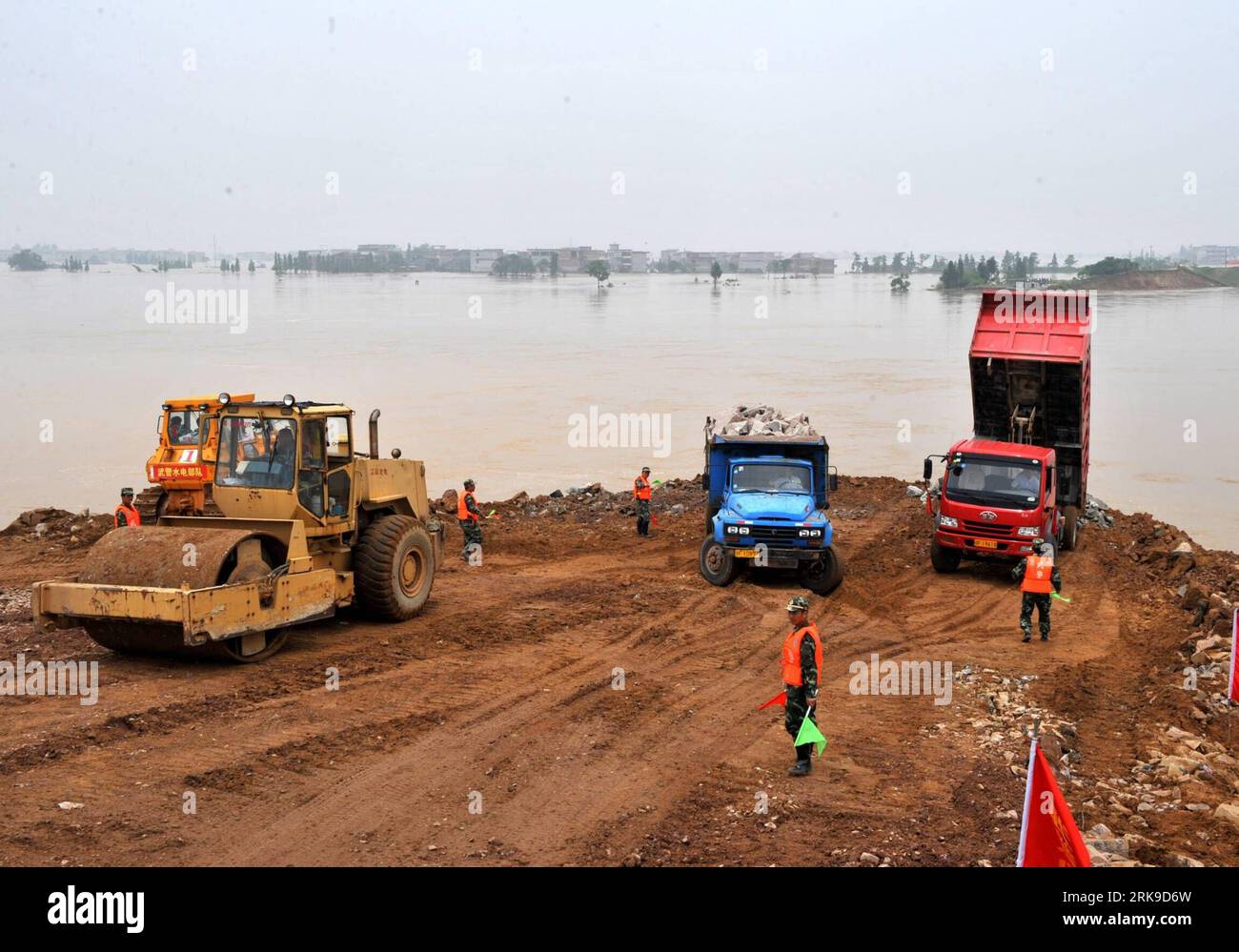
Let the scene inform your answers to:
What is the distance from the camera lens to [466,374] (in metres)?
55.4

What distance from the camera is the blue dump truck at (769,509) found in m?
16.1

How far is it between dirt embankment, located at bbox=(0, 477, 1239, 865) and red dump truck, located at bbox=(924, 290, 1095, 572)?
4.31ft

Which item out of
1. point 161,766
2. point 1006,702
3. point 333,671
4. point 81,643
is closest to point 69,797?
point 161,766

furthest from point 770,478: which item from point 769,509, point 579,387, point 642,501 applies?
point 579,387

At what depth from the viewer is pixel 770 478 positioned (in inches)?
679

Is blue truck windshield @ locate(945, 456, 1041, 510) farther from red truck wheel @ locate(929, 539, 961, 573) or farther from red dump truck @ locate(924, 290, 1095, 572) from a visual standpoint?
red truck wheel @ locate(929, 539, 961, 573)

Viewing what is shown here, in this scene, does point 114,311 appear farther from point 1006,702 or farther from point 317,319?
point 1006,702

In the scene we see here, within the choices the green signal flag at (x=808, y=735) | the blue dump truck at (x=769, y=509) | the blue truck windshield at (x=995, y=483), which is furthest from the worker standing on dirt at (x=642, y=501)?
the green signal flag at (x=808, y=735)

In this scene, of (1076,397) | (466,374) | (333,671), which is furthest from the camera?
(466,374)

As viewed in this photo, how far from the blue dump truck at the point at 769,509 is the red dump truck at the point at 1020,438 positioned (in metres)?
2.05

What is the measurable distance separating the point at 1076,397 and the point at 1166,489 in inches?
523

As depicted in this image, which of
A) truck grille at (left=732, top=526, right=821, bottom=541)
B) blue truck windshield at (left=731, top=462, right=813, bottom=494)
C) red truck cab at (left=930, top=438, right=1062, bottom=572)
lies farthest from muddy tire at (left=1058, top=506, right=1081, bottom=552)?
truck grille at (left=732, top=526, right=821, bottom=541)

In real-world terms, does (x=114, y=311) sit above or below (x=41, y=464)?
above

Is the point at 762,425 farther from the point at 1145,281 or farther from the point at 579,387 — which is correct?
the point at 1145,281
